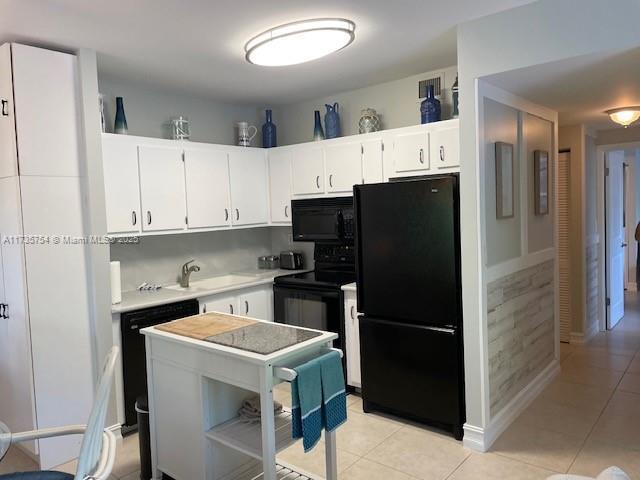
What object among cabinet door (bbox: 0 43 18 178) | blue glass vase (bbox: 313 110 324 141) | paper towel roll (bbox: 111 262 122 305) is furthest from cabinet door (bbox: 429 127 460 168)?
cabinet door (bbox: 0 43 18 178)

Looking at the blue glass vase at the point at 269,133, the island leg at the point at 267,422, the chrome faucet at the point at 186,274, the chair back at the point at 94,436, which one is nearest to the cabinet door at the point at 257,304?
the chrome faucet at the point at 186,274

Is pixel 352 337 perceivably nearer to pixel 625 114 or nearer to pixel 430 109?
pixel 430 109

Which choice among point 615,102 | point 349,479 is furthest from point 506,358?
point 615,102

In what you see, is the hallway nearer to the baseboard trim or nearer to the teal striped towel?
the baseboard trim

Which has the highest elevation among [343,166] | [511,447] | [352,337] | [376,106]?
[376,106]

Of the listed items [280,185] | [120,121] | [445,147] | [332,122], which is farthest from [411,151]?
[120,121]

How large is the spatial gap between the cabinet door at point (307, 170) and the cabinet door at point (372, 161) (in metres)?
0.44

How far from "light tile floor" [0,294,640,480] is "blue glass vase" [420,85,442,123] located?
2.20 meters

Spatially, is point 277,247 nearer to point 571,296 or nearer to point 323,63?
point 323,63

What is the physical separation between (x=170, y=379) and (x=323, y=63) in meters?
2.35

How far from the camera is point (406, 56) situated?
3439 millimetres

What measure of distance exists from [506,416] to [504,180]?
1.57m

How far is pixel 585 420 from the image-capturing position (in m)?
3.30

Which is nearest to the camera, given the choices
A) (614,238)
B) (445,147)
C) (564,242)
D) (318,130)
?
(445,147)
